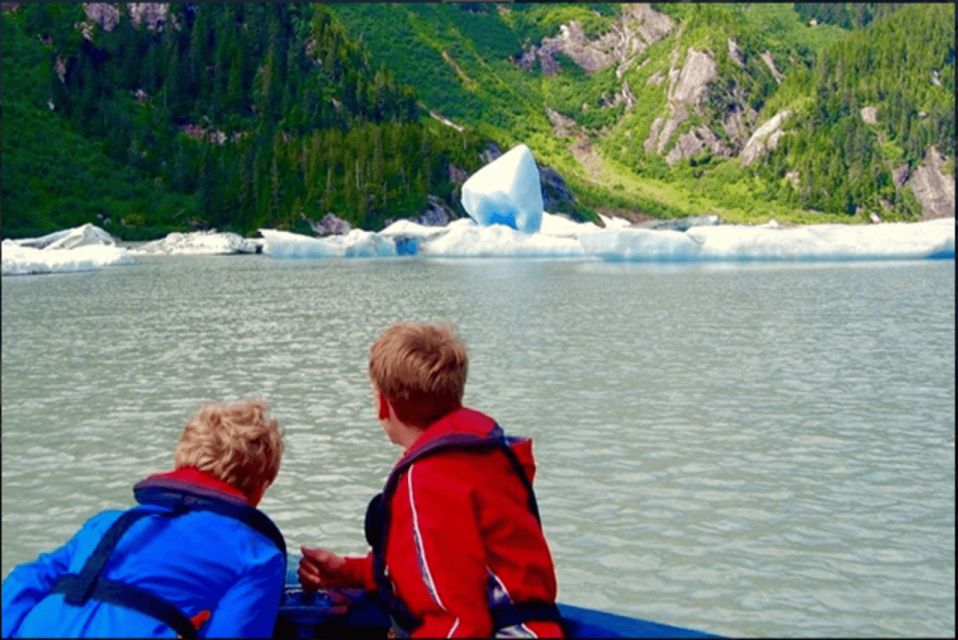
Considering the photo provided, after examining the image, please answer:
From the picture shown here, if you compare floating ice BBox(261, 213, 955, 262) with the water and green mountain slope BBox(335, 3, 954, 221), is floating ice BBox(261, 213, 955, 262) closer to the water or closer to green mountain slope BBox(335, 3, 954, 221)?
the water

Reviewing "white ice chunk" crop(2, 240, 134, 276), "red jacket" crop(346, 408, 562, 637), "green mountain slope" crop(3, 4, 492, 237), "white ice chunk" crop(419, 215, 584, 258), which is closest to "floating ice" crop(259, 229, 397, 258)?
"white ice chunk" crop(419, 215, 584, 258)

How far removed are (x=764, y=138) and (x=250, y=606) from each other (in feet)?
411

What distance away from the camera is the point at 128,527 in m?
2.42

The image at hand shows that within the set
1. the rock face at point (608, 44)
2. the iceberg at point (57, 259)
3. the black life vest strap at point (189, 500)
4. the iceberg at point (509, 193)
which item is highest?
the rock face at point (608, 44)

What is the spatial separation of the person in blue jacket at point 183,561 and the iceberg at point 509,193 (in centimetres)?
4776

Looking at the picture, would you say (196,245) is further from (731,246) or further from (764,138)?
(764,138)

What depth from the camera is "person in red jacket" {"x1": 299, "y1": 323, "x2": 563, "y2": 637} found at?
8.02ft

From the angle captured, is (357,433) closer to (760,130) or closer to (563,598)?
(563,598)

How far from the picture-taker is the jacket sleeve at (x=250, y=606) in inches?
96.2

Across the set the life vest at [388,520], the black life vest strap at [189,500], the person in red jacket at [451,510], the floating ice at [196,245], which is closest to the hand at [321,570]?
the life vest at [388,520]

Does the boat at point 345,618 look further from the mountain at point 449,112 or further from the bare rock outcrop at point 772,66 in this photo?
the bare rock outcrop at point 772,66

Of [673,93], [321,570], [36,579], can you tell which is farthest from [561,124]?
[36,579]

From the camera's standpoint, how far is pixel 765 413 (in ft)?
33.4

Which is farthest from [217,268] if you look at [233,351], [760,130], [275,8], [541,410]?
[760,130]
